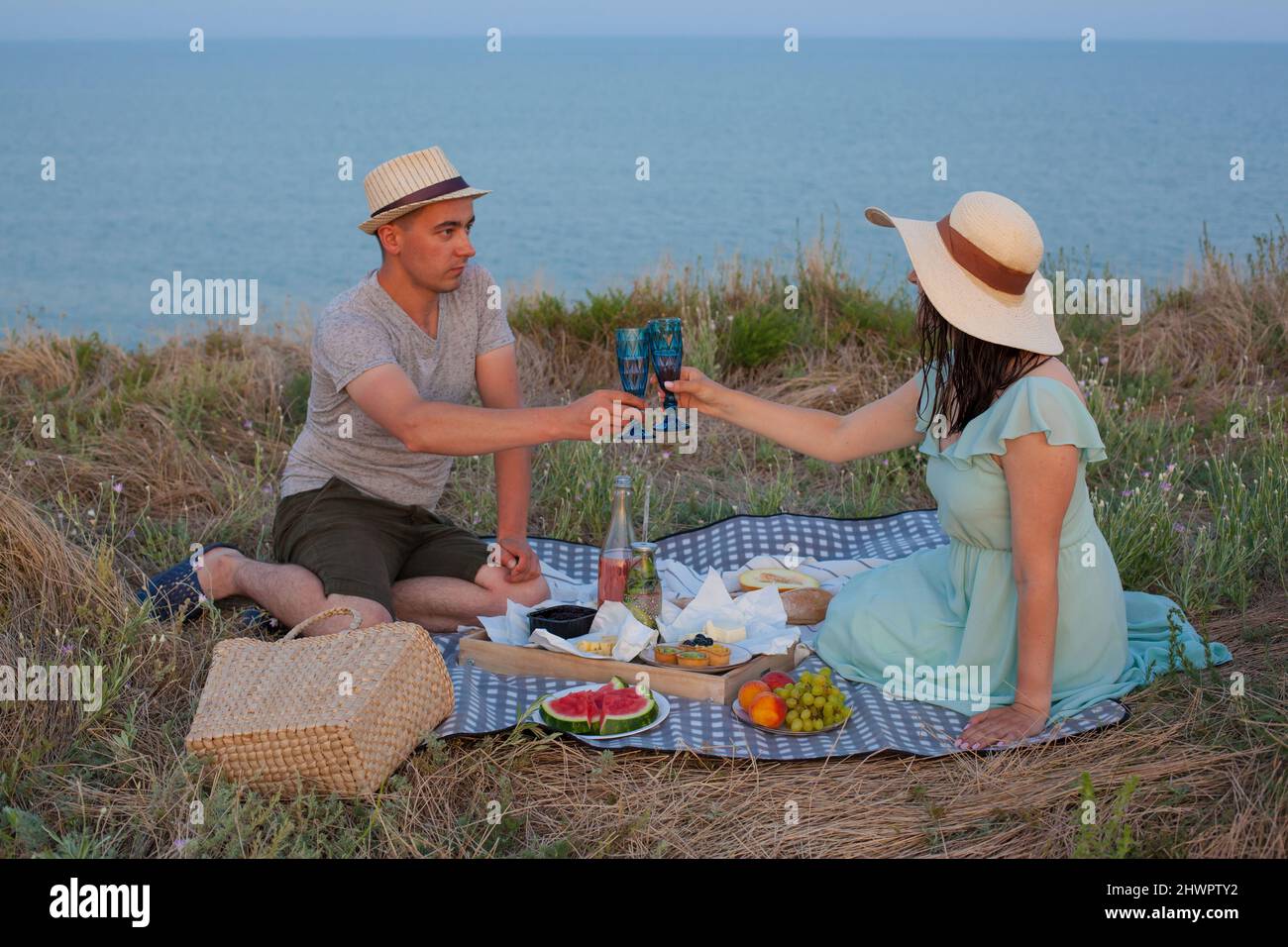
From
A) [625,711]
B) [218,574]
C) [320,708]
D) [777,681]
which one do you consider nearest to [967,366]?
[777,681]

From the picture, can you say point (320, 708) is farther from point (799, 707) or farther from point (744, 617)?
point (744, 617)

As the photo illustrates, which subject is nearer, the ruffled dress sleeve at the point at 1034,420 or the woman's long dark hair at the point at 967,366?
the ruffled dress sleeve at the point at 1034,420

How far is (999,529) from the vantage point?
13.0ft

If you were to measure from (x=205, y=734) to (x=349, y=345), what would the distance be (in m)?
1.57

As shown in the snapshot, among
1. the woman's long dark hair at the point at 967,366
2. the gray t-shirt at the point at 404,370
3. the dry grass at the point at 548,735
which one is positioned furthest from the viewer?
the gray t-shirt at the point at 404,370

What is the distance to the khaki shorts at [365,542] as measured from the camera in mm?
4621

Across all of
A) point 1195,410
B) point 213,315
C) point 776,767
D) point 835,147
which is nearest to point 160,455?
point 213,315

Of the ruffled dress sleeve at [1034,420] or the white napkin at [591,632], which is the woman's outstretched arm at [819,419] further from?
the white napkin at [591,632]

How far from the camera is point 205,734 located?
3445 mm

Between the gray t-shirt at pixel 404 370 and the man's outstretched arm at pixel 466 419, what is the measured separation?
0.86 ft

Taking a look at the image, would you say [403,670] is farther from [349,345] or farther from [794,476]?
[794,476]

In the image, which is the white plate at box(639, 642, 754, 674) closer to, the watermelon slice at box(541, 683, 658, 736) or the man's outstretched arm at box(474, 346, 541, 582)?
the watermelon slice at box(541, 683, 658, 736)

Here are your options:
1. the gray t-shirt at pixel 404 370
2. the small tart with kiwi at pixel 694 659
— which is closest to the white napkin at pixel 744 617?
the small tart with kiwi at pixel 694 659

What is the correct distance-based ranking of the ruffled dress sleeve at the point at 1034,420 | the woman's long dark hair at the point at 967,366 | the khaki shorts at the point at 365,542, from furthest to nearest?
the khaki shorts at the point at 365,542 < the woman's long dark hair at the point at 967,366 < the ruffled dress sleeve at the point at 1034,420
